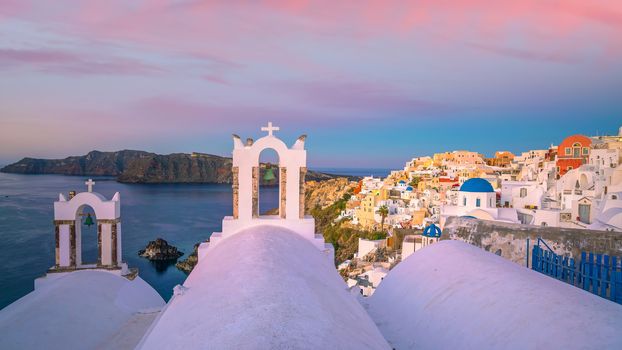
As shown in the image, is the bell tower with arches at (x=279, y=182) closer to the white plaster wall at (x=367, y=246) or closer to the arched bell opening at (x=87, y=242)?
the arched bell opening at (x=87, y=242)

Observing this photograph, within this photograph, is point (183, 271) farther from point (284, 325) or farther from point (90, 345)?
point (284, 325)

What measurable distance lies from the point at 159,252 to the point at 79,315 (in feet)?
129

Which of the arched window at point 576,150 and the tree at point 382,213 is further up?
the arched window at point 576,150

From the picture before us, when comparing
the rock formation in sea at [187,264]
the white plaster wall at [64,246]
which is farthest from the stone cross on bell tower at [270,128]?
the rock formation in sea at [187,264]

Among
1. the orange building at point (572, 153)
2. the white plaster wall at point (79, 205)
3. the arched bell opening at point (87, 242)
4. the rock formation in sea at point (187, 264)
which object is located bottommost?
the rock formation in sea at point (187, 264)

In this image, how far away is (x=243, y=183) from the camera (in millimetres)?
7621

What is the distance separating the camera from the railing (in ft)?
18.3

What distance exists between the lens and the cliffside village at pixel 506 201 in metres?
22.9

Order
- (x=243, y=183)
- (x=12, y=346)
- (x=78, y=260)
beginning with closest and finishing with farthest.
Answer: (x=12, y=346) < (x=243, y=183) < (x=78, y=260)

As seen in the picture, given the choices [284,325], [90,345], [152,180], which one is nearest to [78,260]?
[90,345]

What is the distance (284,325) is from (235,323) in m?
0.36

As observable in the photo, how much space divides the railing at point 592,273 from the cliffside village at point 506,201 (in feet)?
6.12

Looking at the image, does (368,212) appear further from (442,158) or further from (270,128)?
(270,128)

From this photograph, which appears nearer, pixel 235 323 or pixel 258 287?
pixel 235 323
